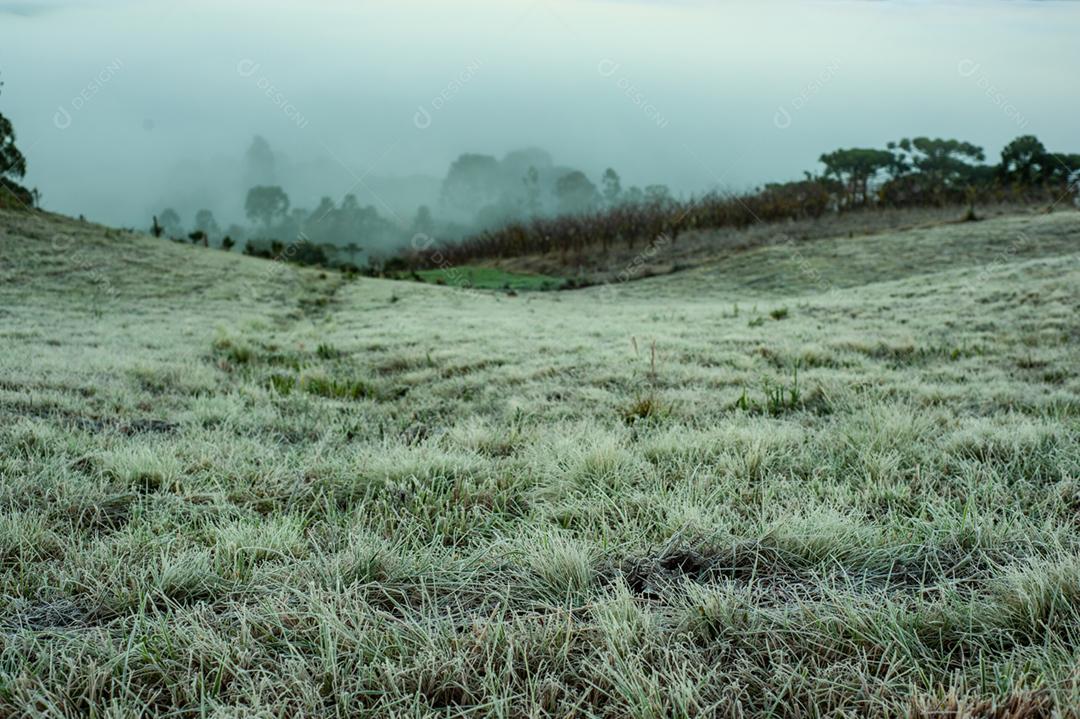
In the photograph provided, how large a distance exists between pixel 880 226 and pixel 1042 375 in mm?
34980

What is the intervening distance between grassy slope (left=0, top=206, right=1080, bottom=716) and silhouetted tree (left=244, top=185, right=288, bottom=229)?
181m

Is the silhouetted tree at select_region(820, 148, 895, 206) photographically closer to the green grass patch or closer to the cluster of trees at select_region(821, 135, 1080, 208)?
the cluster of trees at select_region(821, 135, 1080, 208)

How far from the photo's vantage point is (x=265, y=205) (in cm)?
16588

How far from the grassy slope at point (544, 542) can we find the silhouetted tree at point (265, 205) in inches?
7125

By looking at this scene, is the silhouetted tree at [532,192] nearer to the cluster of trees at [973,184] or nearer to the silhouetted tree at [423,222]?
the silhouetted tree at [423,222]

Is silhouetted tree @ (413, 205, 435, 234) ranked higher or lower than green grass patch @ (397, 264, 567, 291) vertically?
higher

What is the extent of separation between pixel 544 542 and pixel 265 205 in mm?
186061

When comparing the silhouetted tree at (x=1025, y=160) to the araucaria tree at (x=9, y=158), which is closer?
the araucaria tree at (x=9, y=158)

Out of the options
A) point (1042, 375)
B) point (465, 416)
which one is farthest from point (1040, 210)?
point (465, 416)

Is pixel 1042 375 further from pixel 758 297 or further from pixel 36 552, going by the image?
pixel 758 297

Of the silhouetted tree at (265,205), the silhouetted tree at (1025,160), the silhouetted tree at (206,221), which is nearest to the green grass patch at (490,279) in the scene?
the silhouetted tree at (1025,160)

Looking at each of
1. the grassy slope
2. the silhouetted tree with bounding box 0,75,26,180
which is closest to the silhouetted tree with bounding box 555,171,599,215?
the silhouetted tree with bounding box 0,75,26,180

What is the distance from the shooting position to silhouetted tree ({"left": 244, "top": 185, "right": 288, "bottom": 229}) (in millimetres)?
164000

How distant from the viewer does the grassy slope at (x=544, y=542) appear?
125 cm
